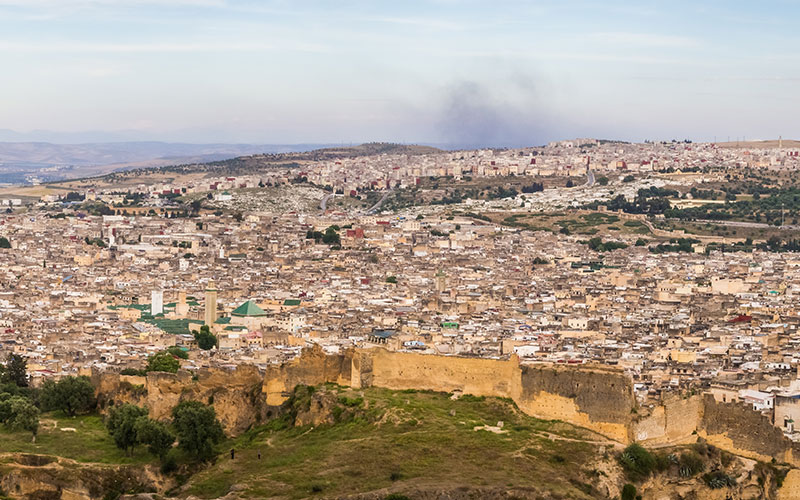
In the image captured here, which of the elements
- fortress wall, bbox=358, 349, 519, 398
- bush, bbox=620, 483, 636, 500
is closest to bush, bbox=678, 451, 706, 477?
bush, bbox=620, 483, 636, 500

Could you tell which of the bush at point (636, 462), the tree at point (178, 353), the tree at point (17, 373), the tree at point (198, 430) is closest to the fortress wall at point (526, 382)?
the bush at point (636, 462)

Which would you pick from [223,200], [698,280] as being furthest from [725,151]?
[698,280]

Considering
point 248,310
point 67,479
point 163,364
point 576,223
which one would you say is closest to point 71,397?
point 163,364

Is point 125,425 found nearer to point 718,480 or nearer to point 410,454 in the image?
point 410,454

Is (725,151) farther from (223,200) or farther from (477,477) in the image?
(477,477)

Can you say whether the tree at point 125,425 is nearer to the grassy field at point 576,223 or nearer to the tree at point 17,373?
the tree at point 17,373
